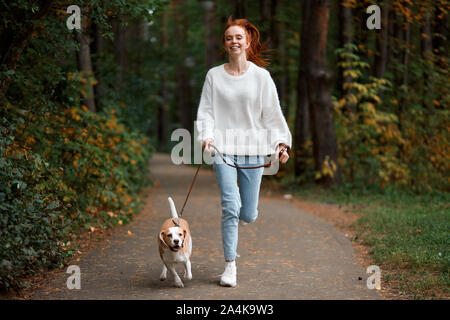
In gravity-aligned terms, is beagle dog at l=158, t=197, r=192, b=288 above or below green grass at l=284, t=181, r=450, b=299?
above

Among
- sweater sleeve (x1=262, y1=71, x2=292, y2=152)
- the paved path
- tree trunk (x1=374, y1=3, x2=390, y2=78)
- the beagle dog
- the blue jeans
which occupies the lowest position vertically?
the paved path

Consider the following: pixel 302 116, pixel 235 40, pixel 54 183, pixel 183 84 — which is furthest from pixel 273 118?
pixel 183 84

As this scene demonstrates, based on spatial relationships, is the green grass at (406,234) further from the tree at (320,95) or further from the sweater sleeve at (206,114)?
the sweater sleeve at (206,114)

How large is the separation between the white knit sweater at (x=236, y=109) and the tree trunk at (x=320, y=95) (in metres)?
8.05

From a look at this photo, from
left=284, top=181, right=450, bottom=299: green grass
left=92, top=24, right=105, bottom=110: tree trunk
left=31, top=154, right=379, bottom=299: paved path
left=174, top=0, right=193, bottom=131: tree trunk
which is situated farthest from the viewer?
left=174, top=0, right=193, bottom=131: tree trunk

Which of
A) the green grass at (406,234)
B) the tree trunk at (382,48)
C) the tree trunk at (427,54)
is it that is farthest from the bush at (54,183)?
the tree trunk at (427,54)

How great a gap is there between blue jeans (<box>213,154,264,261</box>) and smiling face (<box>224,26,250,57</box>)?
1015 millimetres

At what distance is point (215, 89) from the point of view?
523 cm

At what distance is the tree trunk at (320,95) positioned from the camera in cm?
1290

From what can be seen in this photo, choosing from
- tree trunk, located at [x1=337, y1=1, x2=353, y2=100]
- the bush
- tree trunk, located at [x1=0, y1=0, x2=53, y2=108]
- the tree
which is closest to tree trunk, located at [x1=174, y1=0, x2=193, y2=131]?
tree trunk, located at [x1=337, y1=1, x2=353, y2=100]

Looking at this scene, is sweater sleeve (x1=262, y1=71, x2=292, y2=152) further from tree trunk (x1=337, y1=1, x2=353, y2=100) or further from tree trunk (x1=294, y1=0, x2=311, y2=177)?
tree trunk (x1=294, y1=0, x2=311, y2=177)

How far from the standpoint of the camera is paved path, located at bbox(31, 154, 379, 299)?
4988 millimetres

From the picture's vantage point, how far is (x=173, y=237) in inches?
191
